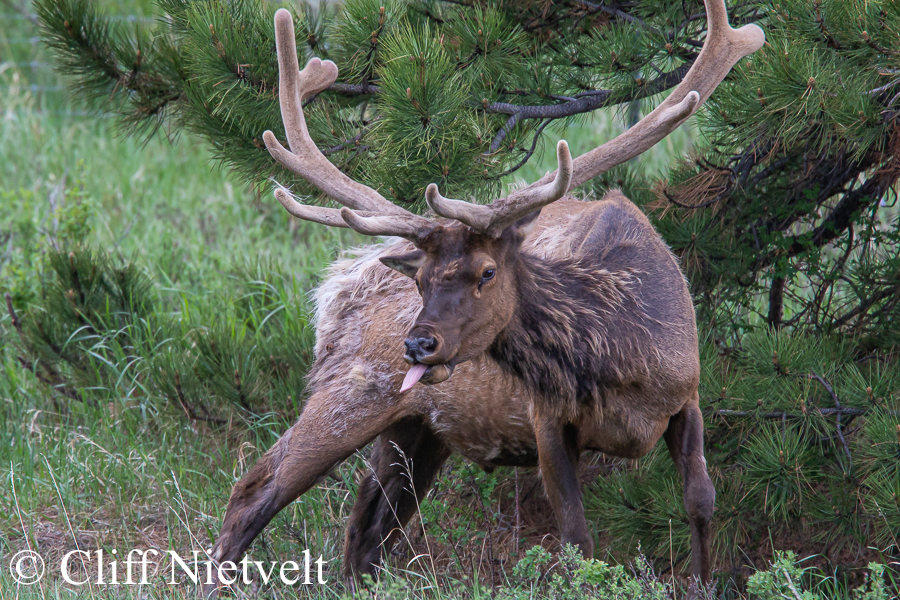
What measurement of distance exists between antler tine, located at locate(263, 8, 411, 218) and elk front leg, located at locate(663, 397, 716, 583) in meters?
1.45

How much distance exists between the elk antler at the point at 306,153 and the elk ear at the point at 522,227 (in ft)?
1.30

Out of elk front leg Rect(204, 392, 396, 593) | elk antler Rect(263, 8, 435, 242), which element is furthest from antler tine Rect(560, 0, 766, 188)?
elk front leg Rect(204, 392, 396, 593)

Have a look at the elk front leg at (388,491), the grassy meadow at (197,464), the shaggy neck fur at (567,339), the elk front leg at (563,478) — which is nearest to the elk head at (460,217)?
the shaggy neck fur at (567,339)

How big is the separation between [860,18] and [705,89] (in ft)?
1.98

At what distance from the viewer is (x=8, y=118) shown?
1066 cm

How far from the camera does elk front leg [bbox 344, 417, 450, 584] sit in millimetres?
4707

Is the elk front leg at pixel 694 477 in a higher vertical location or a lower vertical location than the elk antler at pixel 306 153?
lower

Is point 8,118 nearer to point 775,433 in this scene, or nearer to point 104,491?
point 104,491

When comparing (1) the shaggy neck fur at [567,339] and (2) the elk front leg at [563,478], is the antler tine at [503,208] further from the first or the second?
(2) the elk front leg at [563,478]

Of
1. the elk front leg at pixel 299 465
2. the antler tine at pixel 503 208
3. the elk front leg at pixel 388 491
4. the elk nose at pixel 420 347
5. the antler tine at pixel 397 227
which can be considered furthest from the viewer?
the elk front leg at pixel 388 491

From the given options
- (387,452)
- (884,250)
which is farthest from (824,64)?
(387,452)

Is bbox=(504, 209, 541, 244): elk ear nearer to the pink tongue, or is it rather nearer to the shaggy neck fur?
the shaggy neck fur

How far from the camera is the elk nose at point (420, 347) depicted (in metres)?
3.27

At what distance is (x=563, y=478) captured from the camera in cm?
392
